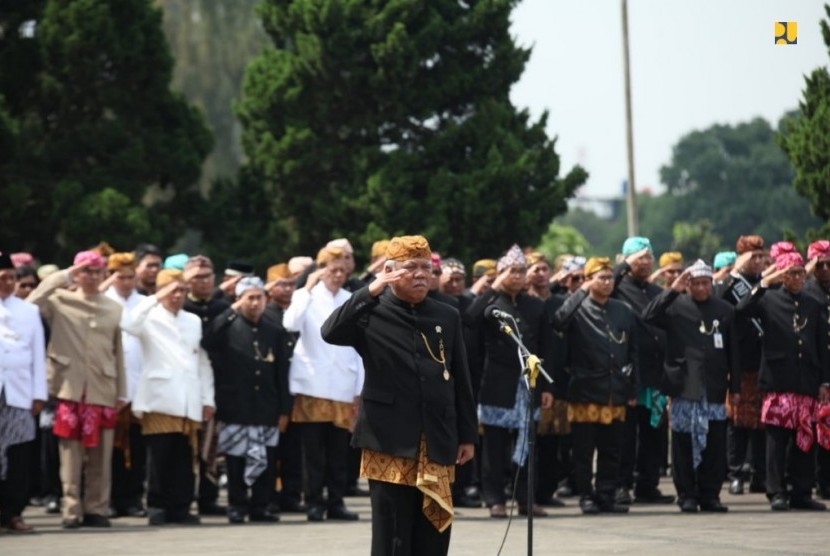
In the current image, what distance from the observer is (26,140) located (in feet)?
99.5

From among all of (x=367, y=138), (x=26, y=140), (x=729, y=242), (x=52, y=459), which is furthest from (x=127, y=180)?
(x=729, y=242)

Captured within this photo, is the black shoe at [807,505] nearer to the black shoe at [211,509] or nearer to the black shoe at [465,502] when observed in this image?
the black shoe at [465,502]

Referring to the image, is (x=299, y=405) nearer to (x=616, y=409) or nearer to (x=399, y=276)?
(x=616, y=409)

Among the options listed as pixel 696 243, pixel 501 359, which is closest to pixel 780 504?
pixel 501 359

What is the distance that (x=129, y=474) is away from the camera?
1744 centimetres

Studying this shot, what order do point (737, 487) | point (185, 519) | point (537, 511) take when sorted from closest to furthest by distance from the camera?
1. point (185, 519)
2. point (537, 511)
3. point (737, 487)

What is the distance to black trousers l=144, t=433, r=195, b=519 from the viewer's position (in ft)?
54.1

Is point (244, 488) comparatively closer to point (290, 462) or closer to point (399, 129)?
point (290, 462)

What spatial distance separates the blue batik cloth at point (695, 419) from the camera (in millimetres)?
17422

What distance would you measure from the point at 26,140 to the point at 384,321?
20769 millimetres

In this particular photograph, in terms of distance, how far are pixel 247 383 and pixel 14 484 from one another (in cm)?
246

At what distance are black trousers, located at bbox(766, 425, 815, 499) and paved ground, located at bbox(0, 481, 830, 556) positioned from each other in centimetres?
31

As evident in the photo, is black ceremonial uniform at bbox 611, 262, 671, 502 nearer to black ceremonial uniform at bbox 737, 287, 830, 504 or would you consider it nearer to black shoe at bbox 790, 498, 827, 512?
black ceremonial uniform at bbox 737, 287, 830, 504

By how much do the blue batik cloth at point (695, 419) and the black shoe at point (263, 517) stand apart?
13.4 ft
